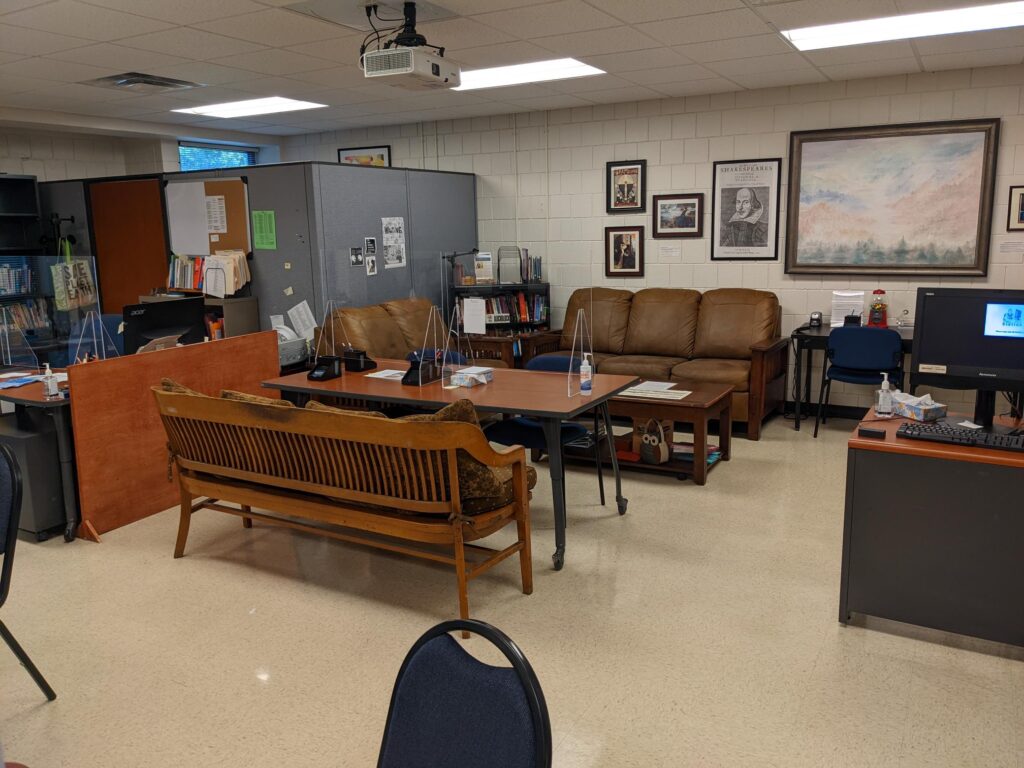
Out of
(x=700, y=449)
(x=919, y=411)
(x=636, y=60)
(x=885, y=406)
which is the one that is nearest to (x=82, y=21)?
(x=636, y=60)

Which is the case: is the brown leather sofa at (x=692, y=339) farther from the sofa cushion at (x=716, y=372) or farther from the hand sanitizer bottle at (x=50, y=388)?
the hand sanitizer bottle at (x=50, y=388)

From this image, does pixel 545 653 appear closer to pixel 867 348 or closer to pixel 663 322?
pixel 867 348

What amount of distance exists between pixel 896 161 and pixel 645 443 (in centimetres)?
320

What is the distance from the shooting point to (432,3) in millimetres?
3975

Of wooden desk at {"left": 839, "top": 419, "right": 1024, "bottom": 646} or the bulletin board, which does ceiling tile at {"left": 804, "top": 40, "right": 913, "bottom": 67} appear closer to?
wooden desk at {"left": 839, "top": 419, "right": 1024, "bottom": 646}

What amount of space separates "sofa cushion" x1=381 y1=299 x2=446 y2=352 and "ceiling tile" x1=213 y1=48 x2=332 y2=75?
1.96m

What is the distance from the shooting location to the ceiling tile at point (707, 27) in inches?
170

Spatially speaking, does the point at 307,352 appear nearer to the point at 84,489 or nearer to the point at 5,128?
the point at 84,489

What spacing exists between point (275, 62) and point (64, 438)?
270cm

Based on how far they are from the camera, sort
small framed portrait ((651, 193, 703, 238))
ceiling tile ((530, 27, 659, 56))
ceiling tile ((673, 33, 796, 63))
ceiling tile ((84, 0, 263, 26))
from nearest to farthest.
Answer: ceiling tile ((84, 0, 263, 26)) → ceiling tile ((530, 27, 659, 56)) → ceiling tile ((673, 33, 796, 63)) → small framed portrait ((651, 193, 703, 238))

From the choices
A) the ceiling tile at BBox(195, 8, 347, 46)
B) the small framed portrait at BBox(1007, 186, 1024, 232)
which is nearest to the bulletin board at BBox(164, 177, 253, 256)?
the ceiling tile at BBox(195, 8, 347, 46)

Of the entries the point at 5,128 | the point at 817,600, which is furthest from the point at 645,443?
the point at 5,128

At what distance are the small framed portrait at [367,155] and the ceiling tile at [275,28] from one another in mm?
3811

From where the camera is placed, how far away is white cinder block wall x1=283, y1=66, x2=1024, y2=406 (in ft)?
19.8
